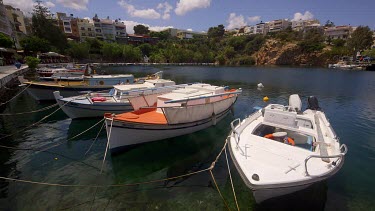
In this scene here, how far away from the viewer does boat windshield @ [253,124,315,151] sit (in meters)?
7.09

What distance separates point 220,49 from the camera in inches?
5551

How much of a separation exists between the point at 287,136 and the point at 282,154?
2.03m

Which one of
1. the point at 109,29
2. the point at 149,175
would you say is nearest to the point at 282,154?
the point at 149,175

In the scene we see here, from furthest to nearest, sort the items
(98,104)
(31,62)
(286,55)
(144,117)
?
(286,55) < (31,62) < (98,104) < (144,117)

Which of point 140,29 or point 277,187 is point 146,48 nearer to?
point 140,29

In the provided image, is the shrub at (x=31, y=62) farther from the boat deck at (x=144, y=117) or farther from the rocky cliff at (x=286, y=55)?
the rocky cliff at (x=286, y=55)

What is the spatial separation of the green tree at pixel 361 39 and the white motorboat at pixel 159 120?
115 m

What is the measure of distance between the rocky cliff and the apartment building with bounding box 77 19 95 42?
4267 inches

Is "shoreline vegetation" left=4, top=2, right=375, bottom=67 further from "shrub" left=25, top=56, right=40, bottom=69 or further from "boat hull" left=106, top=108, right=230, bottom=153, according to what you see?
"boat hull" left=106, top=108, right=230, bottom=153

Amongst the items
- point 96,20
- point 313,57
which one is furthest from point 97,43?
point 313,57

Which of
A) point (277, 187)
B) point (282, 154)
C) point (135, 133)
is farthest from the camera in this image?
point (135, 133)

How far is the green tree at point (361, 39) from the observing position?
282ft

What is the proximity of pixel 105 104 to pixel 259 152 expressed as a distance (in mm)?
12126

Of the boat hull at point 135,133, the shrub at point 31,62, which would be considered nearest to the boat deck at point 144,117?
the boat hull at point 135,133
